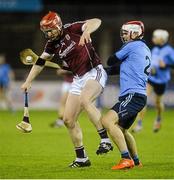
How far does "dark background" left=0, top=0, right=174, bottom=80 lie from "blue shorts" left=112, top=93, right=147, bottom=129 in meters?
23.4

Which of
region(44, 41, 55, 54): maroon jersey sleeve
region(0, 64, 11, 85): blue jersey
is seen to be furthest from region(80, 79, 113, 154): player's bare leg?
region(0, 64, 11, 85): blue jersey

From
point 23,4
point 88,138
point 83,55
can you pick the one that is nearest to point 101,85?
point 83,55

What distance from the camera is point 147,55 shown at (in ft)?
38.0

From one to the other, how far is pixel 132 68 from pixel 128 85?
0.27 metres

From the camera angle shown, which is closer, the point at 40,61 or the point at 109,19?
the point at 40,61

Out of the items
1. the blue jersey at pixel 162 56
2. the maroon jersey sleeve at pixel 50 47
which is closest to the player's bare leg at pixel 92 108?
the maroon jersey sleeve at pixel 50 47

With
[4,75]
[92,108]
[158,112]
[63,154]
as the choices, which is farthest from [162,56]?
[4,75]

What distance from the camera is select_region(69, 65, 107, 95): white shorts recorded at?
39.3ft

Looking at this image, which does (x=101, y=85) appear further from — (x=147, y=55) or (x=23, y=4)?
(x=23, y=4)

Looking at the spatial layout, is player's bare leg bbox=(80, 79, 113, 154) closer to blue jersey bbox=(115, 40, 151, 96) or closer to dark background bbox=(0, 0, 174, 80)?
blue jersey bbox=(115, 40, 151, 96)

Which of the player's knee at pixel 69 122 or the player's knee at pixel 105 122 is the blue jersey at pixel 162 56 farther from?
the player's knee at pixel 105 122

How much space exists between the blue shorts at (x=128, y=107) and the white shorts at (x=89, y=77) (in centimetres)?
70

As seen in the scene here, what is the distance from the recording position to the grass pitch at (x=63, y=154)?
36.4 ft

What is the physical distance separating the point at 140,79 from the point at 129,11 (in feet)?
83.5
